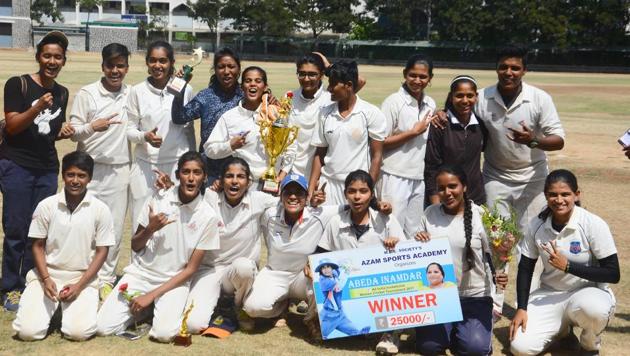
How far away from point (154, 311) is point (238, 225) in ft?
2.93

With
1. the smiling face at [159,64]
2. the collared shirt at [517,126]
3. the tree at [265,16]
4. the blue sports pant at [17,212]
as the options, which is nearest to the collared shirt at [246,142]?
the smiling face at [159,64]

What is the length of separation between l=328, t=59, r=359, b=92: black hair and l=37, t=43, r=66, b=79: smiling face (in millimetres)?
2108

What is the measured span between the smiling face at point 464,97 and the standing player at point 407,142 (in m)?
0.37

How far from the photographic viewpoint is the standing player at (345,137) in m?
6.23

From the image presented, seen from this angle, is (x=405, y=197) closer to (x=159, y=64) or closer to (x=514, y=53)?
(x=514, y=53)

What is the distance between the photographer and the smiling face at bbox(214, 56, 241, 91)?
655cm

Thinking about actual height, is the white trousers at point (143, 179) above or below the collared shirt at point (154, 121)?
below

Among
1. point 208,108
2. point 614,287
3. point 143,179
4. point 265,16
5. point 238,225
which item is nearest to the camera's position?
point 238,225

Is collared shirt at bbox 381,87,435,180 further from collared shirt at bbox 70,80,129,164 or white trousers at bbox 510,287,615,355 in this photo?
collared shirt at bbox 70,80,129,164

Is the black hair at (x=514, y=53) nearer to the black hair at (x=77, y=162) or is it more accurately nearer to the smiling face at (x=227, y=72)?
the smiling face at (x=227, y=72)

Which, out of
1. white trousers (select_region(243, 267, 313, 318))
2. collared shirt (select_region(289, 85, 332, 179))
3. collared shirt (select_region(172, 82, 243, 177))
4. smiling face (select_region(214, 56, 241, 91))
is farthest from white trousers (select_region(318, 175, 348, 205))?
smiling face (select_region(214, 56, 241, 91))

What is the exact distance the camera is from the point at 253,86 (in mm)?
6371

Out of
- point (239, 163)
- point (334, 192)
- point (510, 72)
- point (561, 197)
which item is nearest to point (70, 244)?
point (239, 163)

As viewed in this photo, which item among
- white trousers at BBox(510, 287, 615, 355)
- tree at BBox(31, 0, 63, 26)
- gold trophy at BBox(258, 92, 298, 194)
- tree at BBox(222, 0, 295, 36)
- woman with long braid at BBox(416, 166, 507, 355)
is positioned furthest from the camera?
tree at BBox(31, 0, 63, 26)
